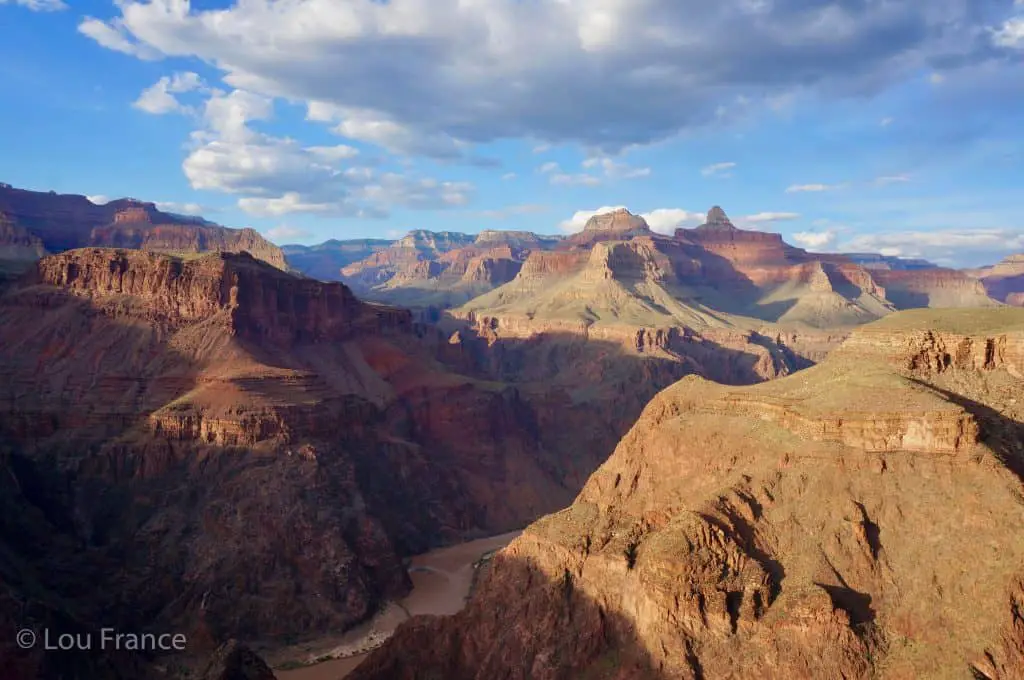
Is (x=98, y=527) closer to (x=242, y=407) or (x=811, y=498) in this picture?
(x=242, y=407)

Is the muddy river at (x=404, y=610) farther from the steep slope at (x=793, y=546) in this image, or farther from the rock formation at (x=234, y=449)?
the steep slope at (x=793, y=546)

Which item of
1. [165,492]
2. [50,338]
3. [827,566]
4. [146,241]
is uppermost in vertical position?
[146,241]

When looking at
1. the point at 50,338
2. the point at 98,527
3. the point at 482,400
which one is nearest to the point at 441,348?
the point at 482,400

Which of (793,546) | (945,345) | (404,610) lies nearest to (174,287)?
(404,610)

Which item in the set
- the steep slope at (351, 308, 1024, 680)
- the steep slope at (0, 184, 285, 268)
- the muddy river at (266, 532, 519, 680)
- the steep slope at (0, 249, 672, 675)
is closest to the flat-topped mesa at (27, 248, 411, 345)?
the steep slope at (0, 249, 672, 675)

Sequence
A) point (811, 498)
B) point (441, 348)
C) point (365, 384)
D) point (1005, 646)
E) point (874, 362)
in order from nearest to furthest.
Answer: point (1005, 646)
point (811, 498)
point (874, 362)
point (365, 384)
point (441, 348)

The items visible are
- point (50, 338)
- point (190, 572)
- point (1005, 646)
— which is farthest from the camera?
point (50, 338)
